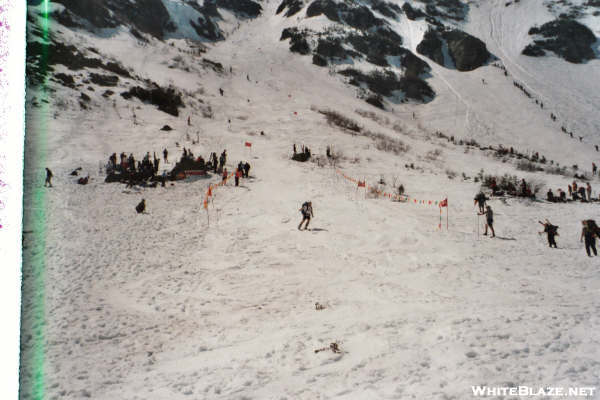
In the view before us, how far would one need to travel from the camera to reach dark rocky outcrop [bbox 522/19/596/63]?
241ft

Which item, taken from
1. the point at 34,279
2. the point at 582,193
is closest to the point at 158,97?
the point at 34,279

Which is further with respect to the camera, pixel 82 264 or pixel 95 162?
pixel 95 162

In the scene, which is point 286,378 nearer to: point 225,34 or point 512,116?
point 512,116

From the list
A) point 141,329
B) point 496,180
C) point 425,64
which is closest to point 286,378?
point 141,329

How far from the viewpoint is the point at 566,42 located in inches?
2972

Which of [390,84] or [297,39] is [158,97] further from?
[297,39]

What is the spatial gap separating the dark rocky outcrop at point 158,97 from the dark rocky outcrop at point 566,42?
8364cm

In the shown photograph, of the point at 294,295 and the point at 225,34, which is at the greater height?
the point at 225,34

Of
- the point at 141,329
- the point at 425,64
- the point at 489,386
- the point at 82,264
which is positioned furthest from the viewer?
the point at 425,64

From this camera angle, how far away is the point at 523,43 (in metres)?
80.4

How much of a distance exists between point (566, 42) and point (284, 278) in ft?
329

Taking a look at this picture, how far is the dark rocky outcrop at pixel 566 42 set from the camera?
73.4 metres

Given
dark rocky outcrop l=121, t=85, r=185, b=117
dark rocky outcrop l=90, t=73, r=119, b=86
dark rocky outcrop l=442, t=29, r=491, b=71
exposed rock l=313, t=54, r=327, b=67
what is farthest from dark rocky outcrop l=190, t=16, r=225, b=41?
dark rocky outcrop l=442, t=29, r=491, b=71

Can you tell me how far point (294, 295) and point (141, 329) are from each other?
3602 millimetres
